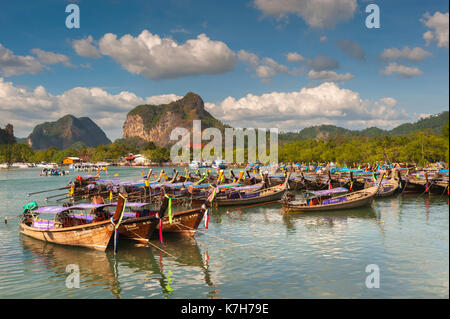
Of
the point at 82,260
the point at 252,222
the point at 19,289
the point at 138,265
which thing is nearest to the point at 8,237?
the point at 82,260

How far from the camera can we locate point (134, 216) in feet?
82.9

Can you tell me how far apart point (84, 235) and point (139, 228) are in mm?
3597

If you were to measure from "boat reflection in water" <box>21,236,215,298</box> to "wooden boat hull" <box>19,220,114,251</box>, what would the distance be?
44 cm

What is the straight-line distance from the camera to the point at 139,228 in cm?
2306

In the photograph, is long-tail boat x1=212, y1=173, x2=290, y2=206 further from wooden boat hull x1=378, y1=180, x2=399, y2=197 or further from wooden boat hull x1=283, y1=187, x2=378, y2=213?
wooden boat hull x1=378, y1=180, x2=399, y2=197

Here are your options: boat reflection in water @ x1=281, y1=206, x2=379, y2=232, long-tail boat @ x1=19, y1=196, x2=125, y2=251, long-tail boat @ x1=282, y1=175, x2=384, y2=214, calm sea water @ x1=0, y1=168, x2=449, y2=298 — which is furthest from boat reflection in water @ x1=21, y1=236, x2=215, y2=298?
long-tail boat @ x1=282, y1=175, x2=384, y2=214

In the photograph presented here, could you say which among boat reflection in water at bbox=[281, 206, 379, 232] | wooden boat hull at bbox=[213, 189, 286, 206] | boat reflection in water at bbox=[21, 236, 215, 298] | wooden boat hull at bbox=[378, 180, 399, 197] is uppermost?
wooden boat hull at bbox=[378, 180, 399, 197]

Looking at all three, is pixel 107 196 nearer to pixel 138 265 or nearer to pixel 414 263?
pixel 138 265

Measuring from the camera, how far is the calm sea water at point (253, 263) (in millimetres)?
15867

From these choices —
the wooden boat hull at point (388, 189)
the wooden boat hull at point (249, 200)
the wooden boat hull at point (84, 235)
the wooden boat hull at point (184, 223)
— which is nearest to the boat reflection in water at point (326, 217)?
the wooden boat hull at point (249, 200)

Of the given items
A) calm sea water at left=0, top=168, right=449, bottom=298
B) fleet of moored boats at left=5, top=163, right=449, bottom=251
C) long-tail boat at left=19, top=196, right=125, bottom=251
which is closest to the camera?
calm sea water at left=0, top=168, right=449, bottom=298

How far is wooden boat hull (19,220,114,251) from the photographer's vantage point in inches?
849

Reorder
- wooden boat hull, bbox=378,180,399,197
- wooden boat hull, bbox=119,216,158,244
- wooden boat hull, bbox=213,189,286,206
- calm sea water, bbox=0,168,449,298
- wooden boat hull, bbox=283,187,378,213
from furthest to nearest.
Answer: wooden boat hull, bbox=378,180,399,197
wooden boat hull, bbox=213,189,286,206
wooden boat hull, bbox=283,187,378,213
wooden boat hull, bbox=119,216,158,244
calm sea water, bbox=0,168,449,298

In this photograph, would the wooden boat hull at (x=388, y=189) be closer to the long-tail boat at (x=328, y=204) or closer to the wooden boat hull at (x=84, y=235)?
the long-tail boat at (x=328, y=204)
